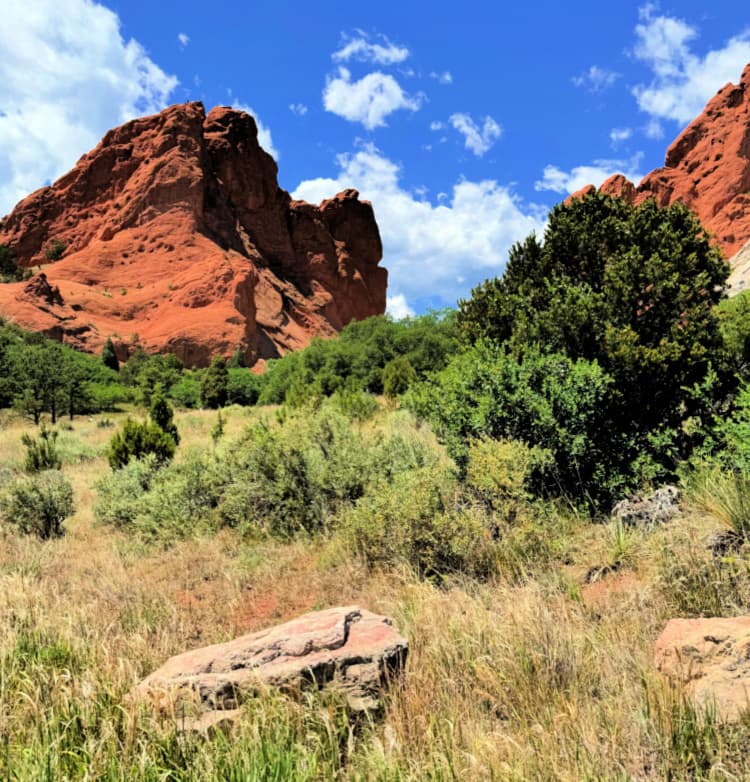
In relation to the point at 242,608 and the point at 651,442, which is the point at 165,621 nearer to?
the point at 242,608

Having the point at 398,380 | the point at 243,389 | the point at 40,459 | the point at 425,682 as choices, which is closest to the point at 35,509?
the point at 40,459

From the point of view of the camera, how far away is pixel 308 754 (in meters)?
2.15

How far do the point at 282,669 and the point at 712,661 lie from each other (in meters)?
2.15

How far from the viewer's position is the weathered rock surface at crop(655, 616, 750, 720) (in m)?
2.27

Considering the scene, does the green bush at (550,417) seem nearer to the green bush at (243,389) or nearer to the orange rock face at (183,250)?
the green bush at (243,389)

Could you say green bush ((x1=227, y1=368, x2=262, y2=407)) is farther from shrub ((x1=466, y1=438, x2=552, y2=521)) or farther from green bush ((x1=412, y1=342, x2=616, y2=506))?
Answer: shrub ((x1=466, y1=438, x2=552, y2=521))

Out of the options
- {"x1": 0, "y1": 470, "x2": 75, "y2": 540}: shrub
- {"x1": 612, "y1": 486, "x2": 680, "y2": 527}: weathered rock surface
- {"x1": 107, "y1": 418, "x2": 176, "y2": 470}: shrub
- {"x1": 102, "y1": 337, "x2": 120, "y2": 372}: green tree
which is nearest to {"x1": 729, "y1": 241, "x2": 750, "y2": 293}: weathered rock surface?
{"x1": 612, "y1": 486, "x2": 680, "y2": 527}: weathered rock surface

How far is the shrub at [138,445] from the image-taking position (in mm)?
13141

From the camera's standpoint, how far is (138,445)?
13398 mm

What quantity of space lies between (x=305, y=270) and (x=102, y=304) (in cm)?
3396

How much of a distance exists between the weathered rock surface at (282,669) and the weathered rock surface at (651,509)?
11.1ft

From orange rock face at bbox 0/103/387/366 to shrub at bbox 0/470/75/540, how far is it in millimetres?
47039

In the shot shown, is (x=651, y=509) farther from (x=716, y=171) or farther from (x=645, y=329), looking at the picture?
(x=716, y=171)

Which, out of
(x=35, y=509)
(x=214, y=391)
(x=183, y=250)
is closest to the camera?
(x=35, y=509)
